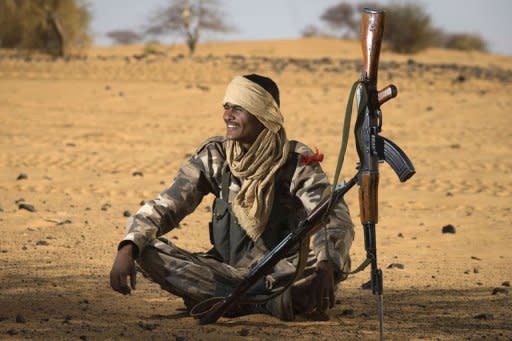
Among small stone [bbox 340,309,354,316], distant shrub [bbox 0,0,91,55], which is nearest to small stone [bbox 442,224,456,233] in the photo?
small stone [bbox 340,309,354,316]

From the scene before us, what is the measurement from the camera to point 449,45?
170ft

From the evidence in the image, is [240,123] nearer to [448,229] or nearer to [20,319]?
[20,319]

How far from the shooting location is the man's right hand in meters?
4.46

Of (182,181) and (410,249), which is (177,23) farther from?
(182,181)

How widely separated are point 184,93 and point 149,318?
14408 mm

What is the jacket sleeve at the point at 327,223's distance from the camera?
4559 millimetres

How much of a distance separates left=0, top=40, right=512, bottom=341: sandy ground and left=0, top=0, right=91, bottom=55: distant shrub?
4.17 meters

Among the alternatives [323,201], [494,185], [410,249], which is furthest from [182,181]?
[494,185]

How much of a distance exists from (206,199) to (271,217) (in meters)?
5.45

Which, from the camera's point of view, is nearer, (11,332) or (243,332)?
(11,332)

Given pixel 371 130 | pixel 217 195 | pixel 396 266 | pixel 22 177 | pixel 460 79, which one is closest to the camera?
pixel 371 130

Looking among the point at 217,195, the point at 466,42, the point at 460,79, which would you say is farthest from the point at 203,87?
the point at 466,42

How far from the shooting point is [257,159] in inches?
187

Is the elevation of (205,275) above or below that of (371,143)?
below
